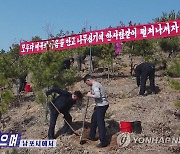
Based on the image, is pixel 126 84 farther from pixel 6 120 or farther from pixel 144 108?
pixel 6 120

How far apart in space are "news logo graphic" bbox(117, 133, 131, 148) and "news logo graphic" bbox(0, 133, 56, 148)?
1691mm

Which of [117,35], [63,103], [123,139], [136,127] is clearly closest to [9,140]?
[63,103]

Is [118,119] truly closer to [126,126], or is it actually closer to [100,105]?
[126,126]

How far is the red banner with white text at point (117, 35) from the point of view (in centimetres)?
1412

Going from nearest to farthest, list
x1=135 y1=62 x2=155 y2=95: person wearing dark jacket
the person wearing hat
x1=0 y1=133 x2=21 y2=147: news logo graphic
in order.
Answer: the person wearing hat < x1=0 y1=133 x2=21 y2=147: news logo graphic < x1=135 y1=62 x2=155 y2=95: person wearing dark jacket

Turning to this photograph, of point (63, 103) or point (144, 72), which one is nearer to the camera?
point (63, 103)

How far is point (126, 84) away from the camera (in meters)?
15.2

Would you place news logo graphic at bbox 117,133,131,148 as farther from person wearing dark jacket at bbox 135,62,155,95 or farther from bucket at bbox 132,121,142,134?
person wearing dark jacket at bbox 135,62,155,95

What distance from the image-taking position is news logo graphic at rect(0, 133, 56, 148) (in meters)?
9.47

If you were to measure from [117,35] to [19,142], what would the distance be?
685 cm

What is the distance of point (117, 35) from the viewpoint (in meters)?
15.0

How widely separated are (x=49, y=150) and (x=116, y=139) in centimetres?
171

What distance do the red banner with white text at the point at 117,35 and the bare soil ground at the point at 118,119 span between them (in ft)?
6.19

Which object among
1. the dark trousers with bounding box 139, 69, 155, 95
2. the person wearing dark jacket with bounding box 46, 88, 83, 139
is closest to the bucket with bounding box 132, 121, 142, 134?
the person wearing dark jacket with bounding box 46, 88, 83, 139
